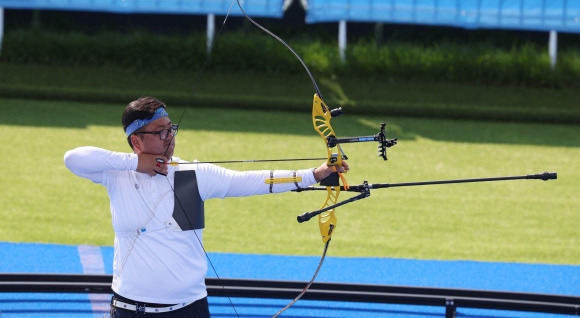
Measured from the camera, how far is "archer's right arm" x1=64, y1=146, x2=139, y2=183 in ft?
13.6

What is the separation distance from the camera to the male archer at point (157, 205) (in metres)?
4.11

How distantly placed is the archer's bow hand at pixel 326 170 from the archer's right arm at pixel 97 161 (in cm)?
75

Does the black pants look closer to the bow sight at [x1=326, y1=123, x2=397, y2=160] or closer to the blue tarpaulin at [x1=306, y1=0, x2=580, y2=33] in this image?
the bow sight at [x1=326, y1=123, x2=397, y2=160]

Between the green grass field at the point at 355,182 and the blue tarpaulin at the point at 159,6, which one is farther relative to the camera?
the blue tarpaulin at the point at 159,6

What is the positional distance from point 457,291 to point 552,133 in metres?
6.20

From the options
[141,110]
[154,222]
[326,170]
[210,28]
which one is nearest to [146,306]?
[154,222]

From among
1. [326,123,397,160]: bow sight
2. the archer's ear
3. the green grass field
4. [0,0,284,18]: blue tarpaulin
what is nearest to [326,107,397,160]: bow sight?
[326,123,397,160]: bow sight

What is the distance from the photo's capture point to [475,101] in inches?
497

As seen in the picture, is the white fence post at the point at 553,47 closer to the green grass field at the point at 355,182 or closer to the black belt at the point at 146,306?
the green grass field at the point at 355,182

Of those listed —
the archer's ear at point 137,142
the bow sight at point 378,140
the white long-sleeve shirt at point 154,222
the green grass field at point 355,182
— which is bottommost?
the white long-sleeve shirt at point 154,222

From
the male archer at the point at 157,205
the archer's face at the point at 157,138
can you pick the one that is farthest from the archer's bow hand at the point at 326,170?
the archer's face at the point at 157,138

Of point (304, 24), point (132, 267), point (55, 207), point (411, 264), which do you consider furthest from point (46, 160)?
point (132, 267)

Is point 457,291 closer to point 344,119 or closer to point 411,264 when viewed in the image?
point 411,264

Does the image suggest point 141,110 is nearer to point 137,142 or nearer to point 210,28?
point 137,142
